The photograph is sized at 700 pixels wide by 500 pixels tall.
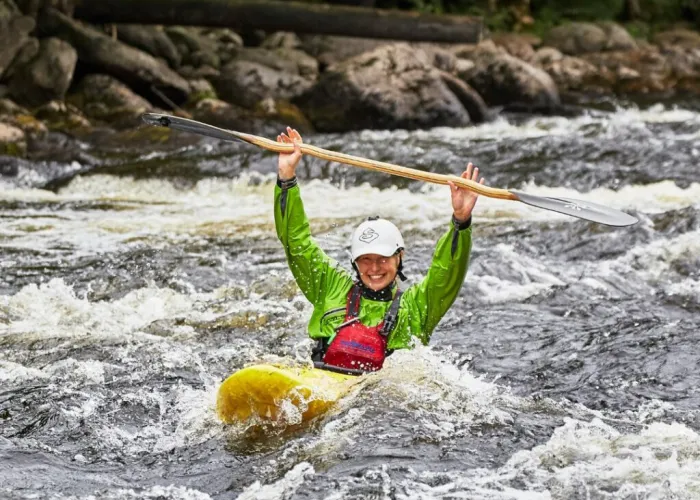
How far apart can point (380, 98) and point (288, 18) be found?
9.14ft

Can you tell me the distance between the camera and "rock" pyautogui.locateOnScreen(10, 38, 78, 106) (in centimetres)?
1421

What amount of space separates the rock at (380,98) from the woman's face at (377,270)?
31.6ft

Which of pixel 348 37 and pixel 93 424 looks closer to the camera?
pixel 93 424

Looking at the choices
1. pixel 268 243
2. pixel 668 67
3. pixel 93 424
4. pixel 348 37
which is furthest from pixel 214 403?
pixel 668 67

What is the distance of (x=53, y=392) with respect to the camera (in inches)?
214

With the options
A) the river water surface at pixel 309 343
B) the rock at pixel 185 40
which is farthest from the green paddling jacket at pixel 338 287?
the rock at pixel 185 40

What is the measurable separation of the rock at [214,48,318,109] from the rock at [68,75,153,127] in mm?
1410

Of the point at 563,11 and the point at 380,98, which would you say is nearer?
the point at 380,98

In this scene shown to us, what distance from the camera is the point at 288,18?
16641 mm

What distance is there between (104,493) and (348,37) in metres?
14.2

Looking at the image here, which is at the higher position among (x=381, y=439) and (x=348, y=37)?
(x=348, y=37)

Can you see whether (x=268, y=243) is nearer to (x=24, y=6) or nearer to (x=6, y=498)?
(x=6, y=498)

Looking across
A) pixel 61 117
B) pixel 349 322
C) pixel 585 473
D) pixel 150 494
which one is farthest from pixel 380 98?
pixel 150 494

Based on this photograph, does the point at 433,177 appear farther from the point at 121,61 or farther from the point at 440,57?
the point at 440,57
